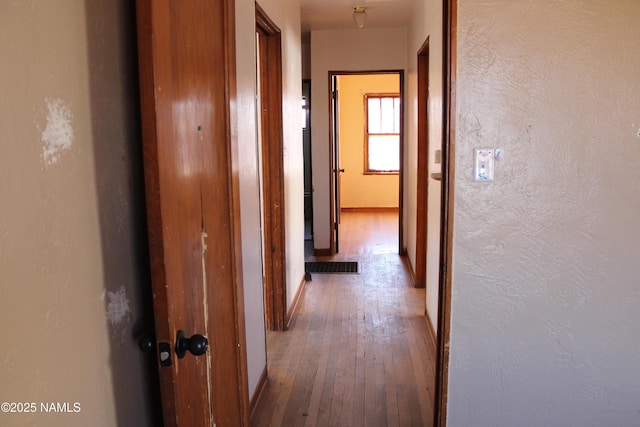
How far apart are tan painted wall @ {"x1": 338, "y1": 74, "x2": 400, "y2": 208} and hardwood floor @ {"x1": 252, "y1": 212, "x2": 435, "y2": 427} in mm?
3928

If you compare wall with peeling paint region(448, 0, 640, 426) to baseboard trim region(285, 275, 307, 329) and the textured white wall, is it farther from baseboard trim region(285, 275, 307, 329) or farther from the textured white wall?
the textured white wall

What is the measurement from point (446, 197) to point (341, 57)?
4018mm

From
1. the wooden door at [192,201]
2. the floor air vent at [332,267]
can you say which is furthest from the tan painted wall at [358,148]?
the wooden door at [192,201]

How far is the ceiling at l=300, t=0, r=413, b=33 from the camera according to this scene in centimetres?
438

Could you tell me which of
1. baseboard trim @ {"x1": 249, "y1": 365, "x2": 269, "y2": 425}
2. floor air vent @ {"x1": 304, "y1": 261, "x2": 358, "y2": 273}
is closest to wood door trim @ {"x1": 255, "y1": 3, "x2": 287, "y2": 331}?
baseboard trim @ {"x1": 249, "y1": 365, "x2": 269, "y2": 425}

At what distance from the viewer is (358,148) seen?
8.62 meters

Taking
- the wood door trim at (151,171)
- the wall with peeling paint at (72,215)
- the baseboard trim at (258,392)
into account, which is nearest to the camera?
the wall with peeling paint at (72,215)

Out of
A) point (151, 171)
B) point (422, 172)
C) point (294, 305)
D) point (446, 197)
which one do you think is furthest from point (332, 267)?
point (151, 171)

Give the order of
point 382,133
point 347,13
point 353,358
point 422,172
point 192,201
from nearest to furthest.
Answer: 1. point 192,201
2. point 353,358
3. point 422,172
4. point 347,13
5. point 382,133

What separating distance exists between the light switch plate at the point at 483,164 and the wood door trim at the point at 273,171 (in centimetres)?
175

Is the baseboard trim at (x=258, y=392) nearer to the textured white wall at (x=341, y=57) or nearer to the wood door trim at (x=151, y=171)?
the wood door trim at (x=151, y=171)

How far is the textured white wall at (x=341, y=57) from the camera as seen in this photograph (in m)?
5.42

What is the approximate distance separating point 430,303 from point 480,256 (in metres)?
1.73

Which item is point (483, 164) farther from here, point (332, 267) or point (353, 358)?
point (332, 267)
